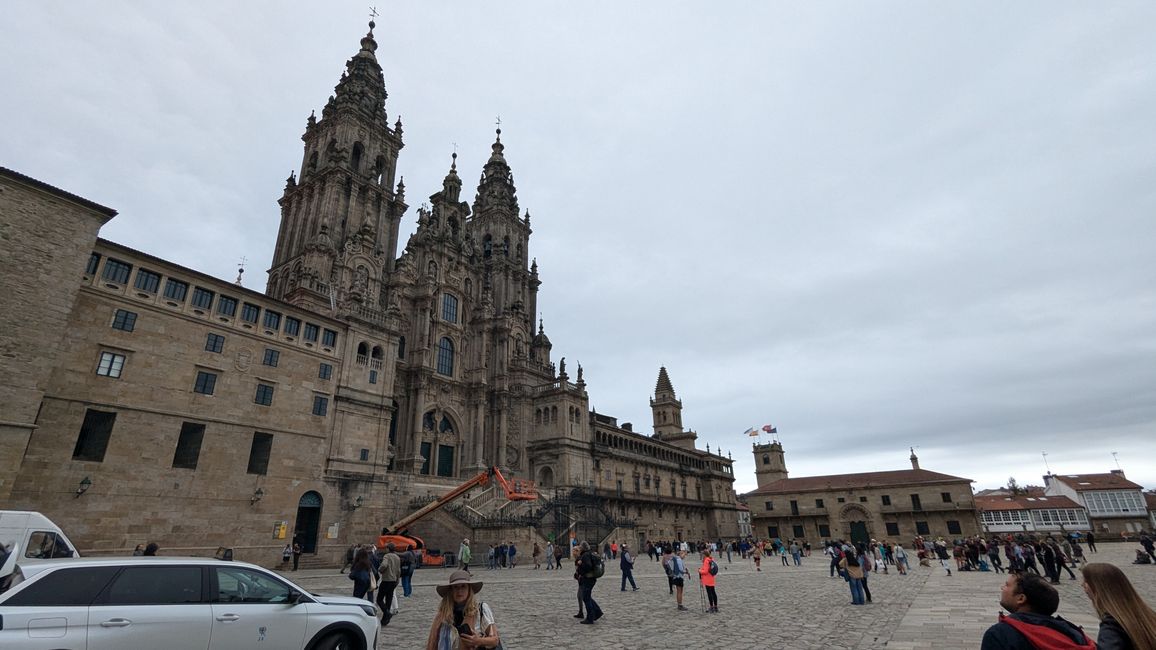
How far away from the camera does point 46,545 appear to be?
13234 mm

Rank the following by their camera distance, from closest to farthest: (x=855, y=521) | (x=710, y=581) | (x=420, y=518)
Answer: (x=710, y=581), (x=420, y=518), (x=855, y=521)

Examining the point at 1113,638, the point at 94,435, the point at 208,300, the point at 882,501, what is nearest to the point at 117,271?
the point at 208,300

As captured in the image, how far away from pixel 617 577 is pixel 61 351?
82.1 feet

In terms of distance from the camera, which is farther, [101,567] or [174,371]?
[174,371]

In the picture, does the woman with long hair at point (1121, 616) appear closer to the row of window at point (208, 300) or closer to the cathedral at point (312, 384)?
the cathedral at point (312, 384)

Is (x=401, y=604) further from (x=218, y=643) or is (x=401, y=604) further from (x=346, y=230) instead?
(x=346, y=230)

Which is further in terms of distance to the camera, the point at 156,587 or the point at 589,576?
the point at 589,576

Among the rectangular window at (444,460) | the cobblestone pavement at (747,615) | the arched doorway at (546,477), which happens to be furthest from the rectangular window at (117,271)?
the arched doorway at (546,477)

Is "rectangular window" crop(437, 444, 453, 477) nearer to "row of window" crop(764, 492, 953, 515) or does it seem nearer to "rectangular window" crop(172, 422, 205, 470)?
"rectangular window" crop(172, 422, 205, 470)

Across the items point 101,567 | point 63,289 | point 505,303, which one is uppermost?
point 505,303

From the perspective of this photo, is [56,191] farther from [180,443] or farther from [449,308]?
[449,308]

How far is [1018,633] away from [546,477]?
156 feet

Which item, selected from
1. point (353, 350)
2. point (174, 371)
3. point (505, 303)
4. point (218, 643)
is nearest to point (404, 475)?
point (353, 350)

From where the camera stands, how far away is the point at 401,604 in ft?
50.5
